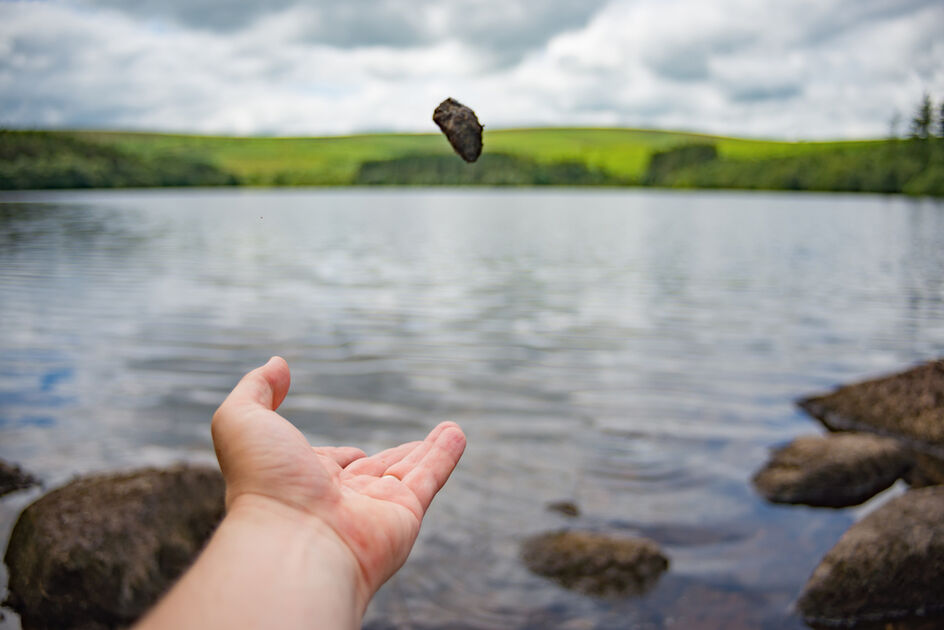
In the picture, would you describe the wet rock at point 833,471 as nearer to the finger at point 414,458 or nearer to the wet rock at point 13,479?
the finger at point 414,458

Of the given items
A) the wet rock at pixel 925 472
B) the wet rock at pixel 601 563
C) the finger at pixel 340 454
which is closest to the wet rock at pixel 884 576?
the wet rock at pixel 601 563

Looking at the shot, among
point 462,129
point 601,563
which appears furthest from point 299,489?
point 601,563

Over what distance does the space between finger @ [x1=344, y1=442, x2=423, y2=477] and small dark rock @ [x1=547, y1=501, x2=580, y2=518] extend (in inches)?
203

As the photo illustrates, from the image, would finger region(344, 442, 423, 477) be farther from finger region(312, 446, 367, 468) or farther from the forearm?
the forearm

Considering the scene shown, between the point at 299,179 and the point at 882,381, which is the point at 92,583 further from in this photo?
the point at 299,179

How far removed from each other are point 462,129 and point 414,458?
1574mm

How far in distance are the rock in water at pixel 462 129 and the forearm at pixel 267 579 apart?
1664 mm

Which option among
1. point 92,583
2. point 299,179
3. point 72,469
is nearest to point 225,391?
point 72,469

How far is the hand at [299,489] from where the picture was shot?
2.54 m

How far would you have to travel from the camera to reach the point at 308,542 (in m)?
2.39

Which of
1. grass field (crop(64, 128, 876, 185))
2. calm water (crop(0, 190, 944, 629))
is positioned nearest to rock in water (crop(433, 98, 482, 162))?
calm water (crop(0, 190, 944, 629))

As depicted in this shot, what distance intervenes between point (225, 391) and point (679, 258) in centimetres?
2823

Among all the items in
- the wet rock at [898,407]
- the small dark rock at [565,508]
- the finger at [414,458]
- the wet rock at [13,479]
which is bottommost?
the small dark rock at [565,508]

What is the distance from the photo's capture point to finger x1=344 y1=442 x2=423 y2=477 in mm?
3452
